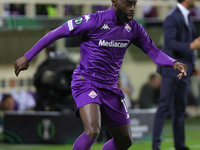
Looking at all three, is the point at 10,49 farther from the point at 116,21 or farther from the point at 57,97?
the point at 116,21

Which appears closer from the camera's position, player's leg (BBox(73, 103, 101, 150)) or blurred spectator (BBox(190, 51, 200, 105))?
player's leg (BBox(73, 103, 101, 150))

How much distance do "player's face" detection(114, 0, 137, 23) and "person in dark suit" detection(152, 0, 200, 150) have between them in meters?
2.20

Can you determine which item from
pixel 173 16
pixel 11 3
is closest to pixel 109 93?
pixel 173 16

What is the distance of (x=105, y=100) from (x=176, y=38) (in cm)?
255

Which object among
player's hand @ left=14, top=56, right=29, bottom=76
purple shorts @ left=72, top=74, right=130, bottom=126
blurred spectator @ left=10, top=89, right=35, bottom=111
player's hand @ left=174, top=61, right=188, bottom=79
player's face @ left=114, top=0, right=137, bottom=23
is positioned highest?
player's face @ left=114, top=0, right=137, bottom=23

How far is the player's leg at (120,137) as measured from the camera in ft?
19.5

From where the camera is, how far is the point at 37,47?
18.6 ft

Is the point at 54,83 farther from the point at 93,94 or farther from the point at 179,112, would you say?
the point at 93,94

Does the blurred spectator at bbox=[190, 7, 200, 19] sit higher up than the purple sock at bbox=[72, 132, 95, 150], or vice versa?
the purple sock at bbox=[72, 132, 95, 150]

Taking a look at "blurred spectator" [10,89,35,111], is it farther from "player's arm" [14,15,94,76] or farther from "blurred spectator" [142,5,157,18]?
"player's arm" [14,15,94,76]

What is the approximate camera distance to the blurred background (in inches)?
456

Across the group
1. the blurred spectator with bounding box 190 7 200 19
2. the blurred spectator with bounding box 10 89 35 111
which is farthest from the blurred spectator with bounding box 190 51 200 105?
the blurred spectator with bounding box 10 89 35 111

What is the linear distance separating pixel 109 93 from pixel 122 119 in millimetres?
315

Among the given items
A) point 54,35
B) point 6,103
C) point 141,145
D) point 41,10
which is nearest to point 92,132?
point 54,35
